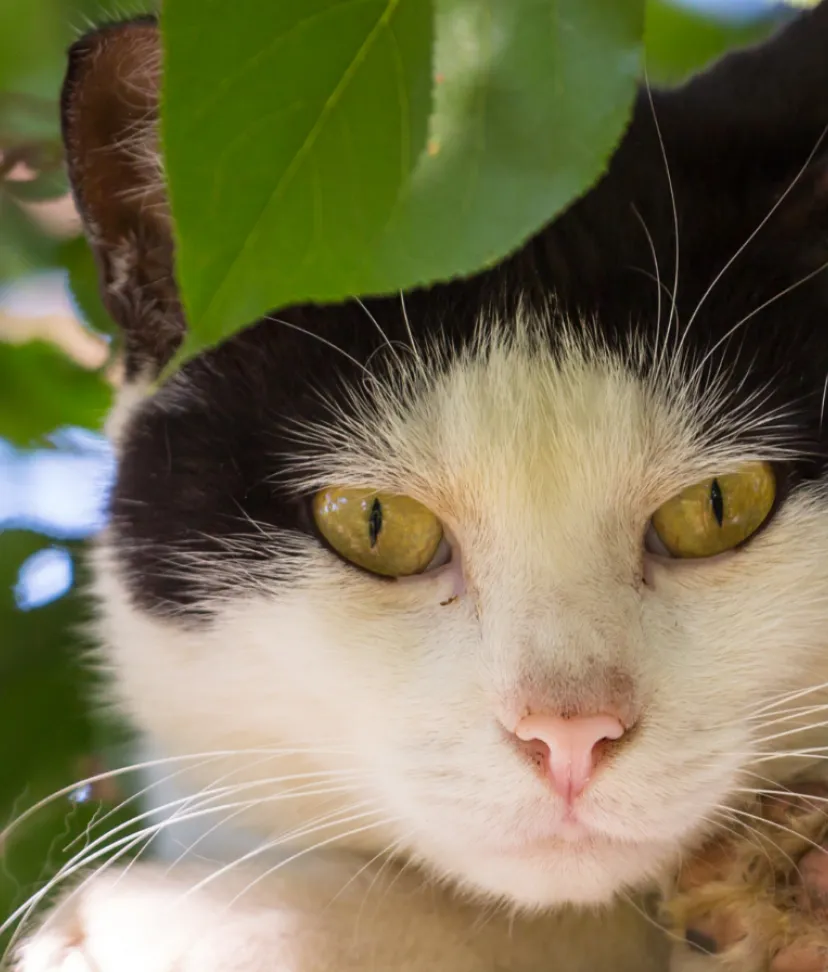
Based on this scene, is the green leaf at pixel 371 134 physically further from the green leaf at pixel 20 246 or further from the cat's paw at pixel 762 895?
the green leaf at pixel 20 246

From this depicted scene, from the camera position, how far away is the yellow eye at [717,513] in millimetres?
821

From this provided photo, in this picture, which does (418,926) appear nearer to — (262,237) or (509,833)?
(509,833)

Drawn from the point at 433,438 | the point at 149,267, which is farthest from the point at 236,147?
the point at 149,267

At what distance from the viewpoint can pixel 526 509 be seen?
765 millimetres

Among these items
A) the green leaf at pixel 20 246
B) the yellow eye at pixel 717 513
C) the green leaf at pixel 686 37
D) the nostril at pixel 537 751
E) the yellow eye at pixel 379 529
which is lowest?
the nostril at pixel 537 751

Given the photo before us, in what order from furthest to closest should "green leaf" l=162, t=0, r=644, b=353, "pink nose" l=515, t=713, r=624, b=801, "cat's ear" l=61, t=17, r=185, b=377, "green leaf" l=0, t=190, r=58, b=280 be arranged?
"green leaf" l=0, t=190, r=58, b=280
"cat's ear" l=61, t=17, r=185, b=377
"pink nose" l=515, t=713, r=624, b=801
"green leaf" l=162, t=0, r=644, b=353

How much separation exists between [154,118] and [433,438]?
0.36 m

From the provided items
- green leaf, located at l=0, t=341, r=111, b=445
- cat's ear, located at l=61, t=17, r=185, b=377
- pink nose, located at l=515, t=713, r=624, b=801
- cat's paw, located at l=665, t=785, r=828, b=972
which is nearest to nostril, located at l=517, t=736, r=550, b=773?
pink nose, located at l=515, t=713, r=624, b=801

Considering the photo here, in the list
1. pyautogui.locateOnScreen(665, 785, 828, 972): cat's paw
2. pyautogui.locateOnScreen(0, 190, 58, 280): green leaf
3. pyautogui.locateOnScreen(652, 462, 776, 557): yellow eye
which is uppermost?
pyautogui.locateOnScreen(0, 190, 58, 280): green leaf

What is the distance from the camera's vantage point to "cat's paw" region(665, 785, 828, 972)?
2.41 feet

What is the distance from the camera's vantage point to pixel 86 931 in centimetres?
79

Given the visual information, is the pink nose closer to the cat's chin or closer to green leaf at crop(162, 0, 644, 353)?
the cat's chin

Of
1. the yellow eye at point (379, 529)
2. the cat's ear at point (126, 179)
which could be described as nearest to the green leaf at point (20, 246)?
the cat's ear at point (126, 179)

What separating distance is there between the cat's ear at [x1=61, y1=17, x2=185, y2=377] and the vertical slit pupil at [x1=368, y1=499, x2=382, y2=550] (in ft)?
0.84
